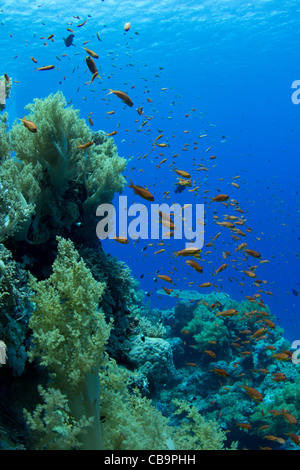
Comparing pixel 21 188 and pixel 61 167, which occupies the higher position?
pixel 61 167

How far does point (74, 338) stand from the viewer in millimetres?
2889

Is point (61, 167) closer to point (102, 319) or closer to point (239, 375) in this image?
point (102, 319)

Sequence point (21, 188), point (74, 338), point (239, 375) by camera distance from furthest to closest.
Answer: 1. point (239, 375)
2. point (21, 188)
3. point (74, 338)

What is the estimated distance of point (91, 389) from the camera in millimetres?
2822

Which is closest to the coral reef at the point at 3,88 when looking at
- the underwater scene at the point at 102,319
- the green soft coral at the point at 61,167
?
the underwater scene at the point at 102,319

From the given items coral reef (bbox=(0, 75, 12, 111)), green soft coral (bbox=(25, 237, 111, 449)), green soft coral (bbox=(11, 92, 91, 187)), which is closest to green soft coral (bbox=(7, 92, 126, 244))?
green soft coral (bbox=(11, 92, 91, 187))

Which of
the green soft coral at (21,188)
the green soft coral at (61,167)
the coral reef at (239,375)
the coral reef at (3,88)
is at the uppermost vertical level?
the coral reef at (3,88)

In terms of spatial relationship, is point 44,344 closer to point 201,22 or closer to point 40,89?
point 201,22

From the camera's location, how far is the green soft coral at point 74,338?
9.02 feet

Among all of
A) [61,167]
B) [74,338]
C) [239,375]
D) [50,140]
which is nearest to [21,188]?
[61,167]

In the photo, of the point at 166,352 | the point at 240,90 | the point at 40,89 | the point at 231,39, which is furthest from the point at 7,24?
the point at 240,90

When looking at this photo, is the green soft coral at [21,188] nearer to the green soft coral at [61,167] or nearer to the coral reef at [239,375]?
the green soft coral at [61,167]

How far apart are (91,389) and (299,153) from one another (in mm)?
85866

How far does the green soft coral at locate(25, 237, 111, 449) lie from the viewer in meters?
2.75
